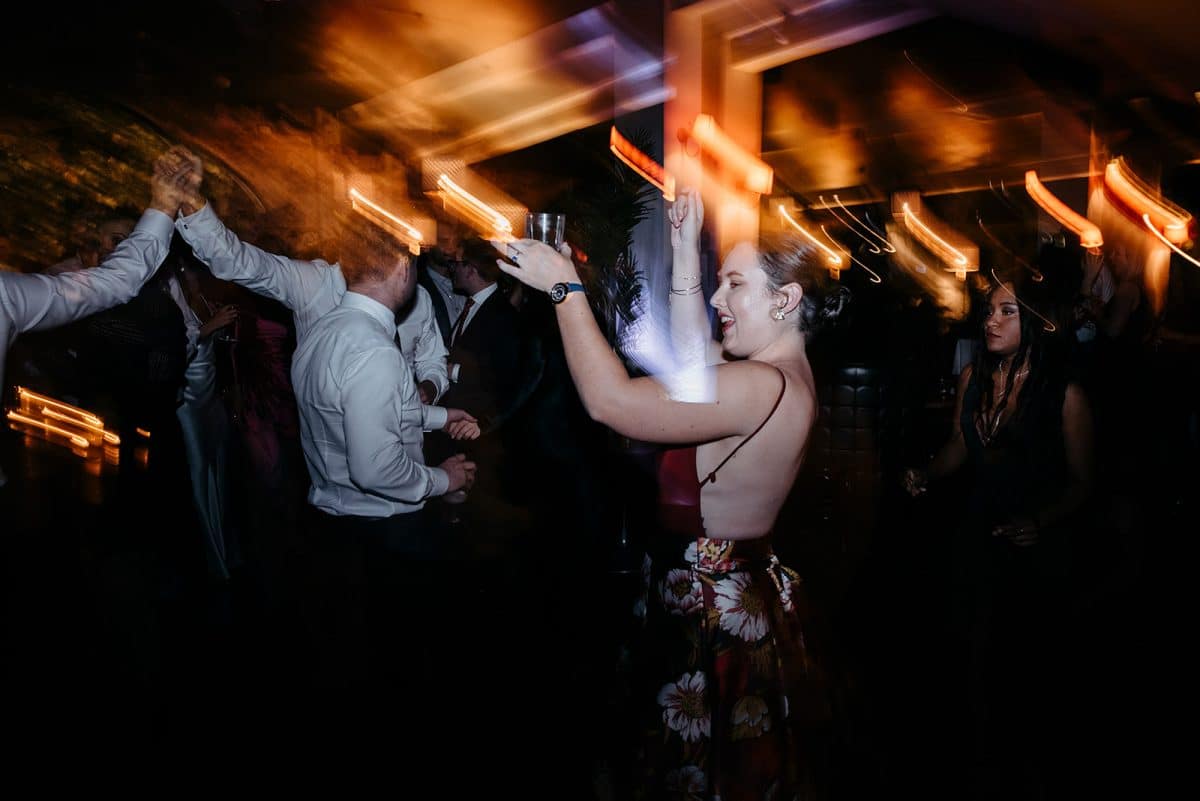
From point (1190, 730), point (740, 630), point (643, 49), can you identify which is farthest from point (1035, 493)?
point (643, 49)

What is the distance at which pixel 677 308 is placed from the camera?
2.06 metres

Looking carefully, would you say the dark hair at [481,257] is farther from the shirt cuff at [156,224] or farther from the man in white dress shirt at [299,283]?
the shirt cuff at [156,224]

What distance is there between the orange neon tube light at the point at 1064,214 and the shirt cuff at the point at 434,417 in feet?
14.6

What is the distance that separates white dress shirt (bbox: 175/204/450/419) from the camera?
204cm

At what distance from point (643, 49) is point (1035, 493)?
274 centimetres

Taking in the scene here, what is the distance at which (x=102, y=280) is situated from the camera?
5.96 ft

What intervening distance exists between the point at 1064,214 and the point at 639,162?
3.29 metres

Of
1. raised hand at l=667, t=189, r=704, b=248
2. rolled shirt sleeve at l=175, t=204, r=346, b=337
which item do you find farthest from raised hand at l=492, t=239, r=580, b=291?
rolled shirt sleeve at l=175, t=204, r=346, b=337

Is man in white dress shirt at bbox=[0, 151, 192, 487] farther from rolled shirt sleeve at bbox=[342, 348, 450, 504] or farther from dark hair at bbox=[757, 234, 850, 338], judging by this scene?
dark hair at bbox=[757, 234, 850, 338]

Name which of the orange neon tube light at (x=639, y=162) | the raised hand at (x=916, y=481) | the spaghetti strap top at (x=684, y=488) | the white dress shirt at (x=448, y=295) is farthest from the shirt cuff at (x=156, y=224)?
the raised hand at (x=916, y=481)

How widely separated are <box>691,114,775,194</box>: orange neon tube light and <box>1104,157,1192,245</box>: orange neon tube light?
181cm

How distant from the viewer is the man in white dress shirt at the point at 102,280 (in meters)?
1.65

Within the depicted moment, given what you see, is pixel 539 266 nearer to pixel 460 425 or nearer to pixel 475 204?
pixel 460 425

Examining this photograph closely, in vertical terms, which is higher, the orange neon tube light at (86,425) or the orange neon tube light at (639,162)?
the orange neon tube light at (639,162)
